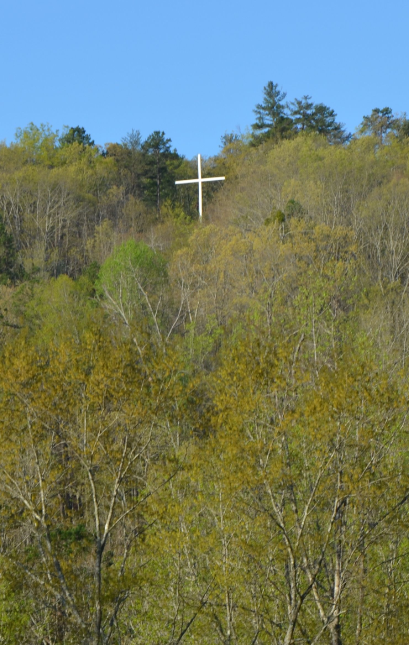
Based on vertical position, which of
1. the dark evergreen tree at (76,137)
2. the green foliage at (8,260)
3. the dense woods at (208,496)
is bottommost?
the dense woods at (208,496)

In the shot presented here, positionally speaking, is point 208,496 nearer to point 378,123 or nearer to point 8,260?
point 8,260

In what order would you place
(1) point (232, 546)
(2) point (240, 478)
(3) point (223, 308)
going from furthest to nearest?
1. (3) point (223, 308)
2. (1) point (232, 546)
3. (2) point (240, 478)

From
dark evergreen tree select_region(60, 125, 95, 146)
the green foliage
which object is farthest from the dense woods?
dark evergreen tree select_region(60, 125, 95, 146)

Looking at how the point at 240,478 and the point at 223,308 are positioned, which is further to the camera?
the point at 223,308

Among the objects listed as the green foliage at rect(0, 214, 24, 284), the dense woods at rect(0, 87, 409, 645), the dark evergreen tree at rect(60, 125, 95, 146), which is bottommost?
the dense woods at rect(0, 87, 409, 645)

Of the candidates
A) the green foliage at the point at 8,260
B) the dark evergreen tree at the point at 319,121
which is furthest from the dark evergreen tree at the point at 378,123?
the green foliage at the point at 8,260

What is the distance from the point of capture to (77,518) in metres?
21.4

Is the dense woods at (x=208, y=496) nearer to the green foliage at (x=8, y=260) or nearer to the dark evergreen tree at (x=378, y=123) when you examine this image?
the green foliage at (x=8, y=260)

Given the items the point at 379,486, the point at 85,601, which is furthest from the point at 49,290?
the point at 379,486

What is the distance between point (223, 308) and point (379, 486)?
23.6 meters

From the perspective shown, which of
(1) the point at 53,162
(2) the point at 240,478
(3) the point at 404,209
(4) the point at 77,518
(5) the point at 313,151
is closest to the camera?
(2) the point at 240,478

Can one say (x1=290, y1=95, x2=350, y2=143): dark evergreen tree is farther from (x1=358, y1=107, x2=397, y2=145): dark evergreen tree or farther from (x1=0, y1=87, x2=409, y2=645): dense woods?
(x1=0, y1=87, x2=409, y2=645): dense woods

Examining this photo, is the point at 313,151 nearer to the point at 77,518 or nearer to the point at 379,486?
the point at 77,518

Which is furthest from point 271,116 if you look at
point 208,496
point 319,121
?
point 208,496
